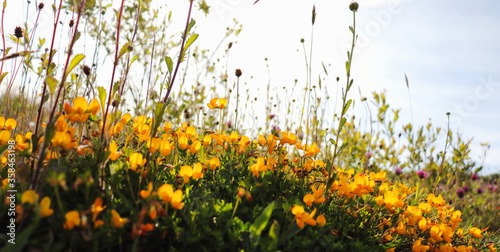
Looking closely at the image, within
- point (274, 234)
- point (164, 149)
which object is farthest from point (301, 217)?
point (164, 149)

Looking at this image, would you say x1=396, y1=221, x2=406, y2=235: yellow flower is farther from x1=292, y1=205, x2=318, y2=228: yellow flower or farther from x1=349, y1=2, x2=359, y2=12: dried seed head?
x1=349, y1=2, x2=359, y2=12: dried seed head

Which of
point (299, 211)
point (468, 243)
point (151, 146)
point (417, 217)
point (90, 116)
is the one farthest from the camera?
point (468, 243)

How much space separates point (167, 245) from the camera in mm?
1403

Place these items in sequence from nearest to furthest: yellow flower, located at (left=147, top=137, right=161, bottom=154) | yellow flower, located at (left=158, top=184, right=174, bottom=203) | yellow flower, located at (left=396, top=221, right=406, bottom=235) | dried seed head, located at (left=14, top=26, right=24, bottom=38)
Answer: yellow flower, located at (left=158, top=184, right=174, bottom=203), yellow flower, located at (left=147, top=137, right=161, bottom=154), yellow flower, located at (left=396, top=221, right=406, bottom=235), dried seed head, located at (left=14, top=26, right=24, bottom=38)

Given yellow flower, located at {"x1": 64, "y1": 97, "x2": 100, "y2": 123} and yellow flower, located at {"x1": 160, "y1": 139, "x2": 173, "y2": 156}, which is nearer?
yellow flower, located at {"x1": 64, "y1": 97, "x2": 100, "y2": 123}

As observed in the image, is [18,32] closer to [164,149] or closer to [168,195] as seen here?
[164,149]

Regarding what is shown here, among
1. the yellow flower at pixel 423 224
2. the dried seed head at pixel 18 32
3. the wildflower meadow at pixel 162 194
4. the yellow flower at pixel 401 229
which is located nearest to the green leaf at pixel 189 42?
the wildflower meadow at pixel 162 194

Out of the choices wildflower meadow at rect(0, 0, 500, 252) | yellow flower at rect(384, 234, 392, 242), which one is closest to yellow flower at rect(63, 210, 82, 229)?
wildflower meadow at rect(0, 0, 500, 252)

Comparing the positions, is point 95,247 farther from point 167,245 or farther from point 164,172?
point 164,172

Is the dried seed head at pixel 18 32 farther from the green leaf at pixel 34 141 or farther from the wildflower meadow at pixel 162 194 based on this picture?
the green leaf at pixel 34 141

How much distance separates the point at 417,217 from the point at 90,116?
155 centimetres

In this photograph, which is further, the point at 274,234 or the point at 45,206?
the point at 274,234

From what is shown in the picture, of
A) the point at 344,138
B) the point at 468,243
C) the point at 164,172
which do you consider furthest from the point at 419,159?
the point at 164,172

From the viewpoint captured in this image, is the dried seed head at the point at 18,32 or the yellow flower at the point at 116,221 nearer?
the yellow flower at the point at 116,221
